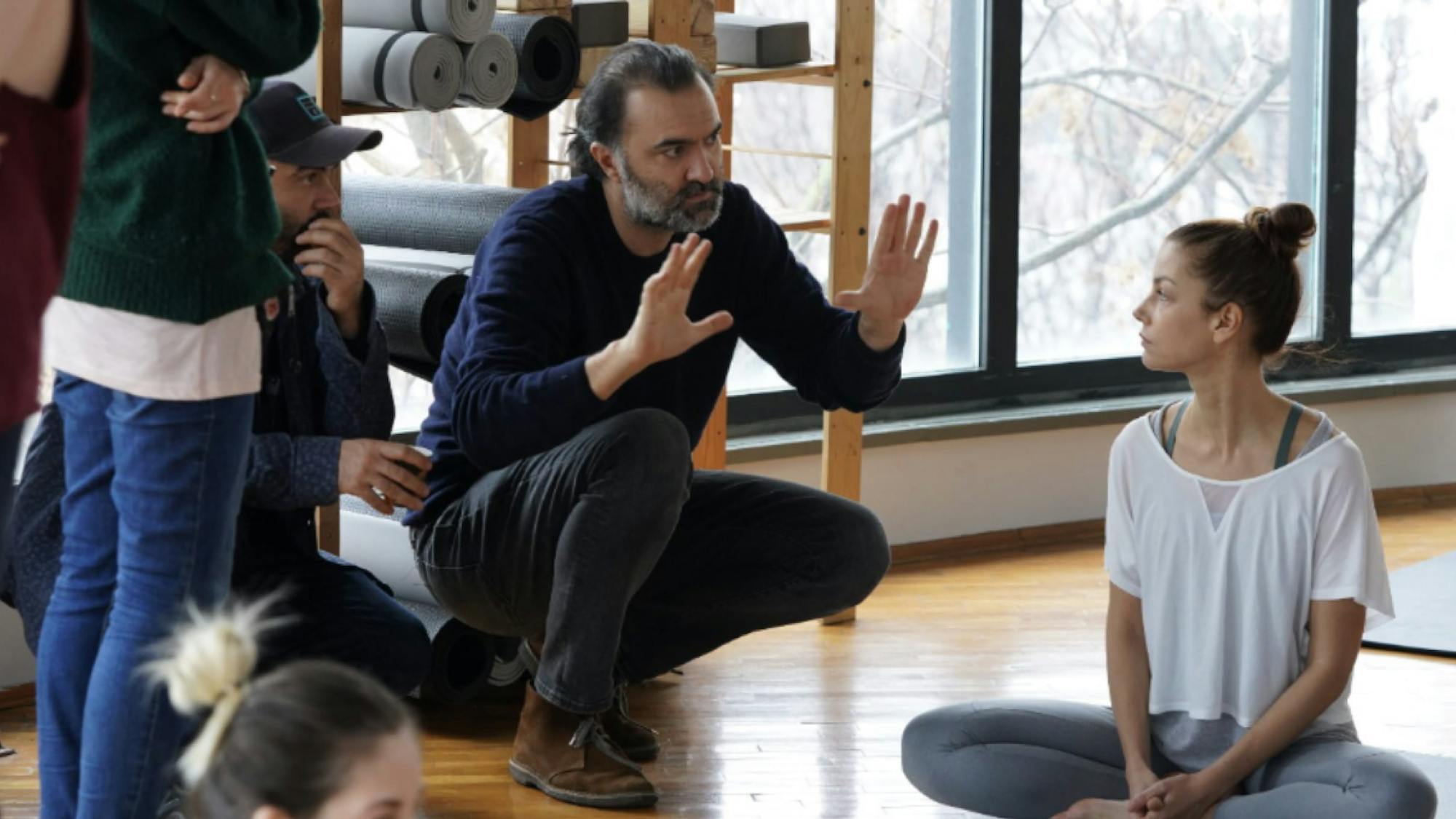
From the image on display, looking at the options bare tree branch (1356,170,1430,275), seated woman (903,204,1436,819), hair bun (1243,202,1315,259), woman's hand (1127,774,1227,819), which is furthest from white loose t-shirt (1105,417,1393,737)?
bare tree branch (1356,170,1430,275)

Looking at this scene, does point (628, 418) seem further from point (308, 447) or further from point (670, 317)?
point (308, 447)

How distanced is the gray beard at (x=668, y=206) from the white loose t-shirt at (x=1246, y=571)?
0.73 metres

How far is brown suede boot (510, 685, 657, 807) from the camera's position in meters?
2.70

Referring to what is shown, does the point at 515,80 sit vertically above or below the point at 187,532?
above

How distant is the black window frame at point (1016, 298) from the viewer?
15.1ft

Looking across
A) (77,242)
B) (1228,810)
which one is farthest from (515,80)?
(1228,810)

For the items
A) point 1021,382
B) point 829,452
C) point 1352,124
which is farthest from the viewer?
point 1352,124

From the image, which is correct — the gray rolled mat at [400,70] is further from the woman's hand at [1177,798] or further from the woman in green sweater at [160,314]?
the woman's hand at [1177,798]

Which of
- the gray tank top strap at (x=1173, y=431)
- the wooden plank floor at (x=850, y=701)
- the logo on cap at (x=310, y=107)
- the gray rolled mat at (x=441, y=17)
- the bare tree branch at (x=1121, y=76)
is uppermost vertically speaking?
the bare tree branch at (x=1121, y=76)

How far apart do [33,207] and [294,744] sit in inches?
15.7

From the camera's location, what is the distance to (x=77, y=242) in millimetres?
1998

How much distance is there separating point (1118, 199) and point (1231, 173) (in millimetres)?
391

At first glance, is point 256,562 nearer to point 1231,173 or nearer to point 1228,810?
point 1228,810

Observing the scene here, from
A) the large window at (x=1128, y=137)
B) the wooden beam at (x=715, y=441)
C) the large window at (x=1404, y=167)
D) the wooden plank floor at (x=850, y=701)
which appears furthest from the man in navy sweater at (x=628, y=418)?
the large window at (x=1404, y=167)
